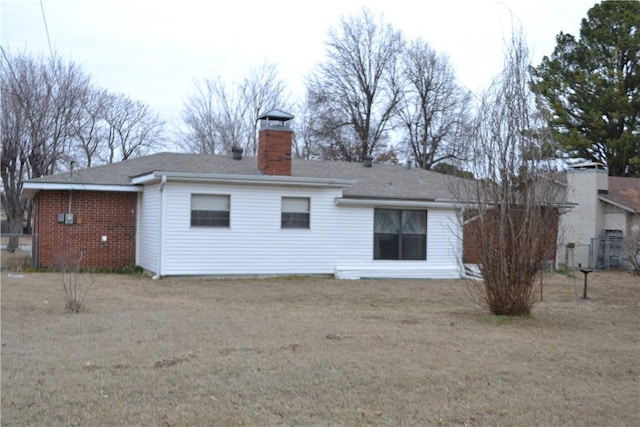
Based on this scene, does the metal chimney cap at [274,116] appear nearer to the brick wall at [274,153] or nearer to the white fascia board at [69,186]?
the brick wall at [274,153]

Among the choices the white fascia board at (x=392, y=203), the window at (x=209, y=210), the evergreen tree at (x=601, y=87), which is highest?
the evergreen tree at (x=601, y=87)

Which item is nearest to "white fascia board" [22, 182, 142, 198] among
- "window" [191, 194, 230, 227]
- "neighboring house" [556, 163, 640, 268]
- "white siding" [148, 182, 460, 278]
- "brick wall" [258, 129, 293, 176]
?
"white siding" [148, 182, 460, 278]

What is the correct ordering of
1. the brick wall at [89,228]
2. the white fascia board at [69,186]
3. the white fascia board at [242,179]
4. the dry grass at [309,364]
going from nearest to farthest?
the dry grass at [309,364] → the white fascia board at [242,179] → the white fascia board at [69,186] → the brick wall at [89,228]

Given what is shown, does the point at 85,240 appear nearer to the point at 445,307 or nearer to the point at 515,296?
the point at 445,307

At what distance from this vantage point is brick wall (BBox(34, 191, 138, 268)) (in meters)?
17.9

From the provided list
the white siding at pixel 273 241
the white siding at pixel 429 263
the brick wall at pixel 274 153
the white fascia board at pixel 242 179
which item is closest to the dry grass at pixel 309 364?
the white siding at pixel 273 241

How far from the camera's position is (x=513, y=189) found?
10.5m

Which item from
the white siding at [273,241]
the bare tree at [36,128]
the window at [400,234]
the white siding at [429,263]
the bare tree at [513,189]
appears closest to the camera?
the bare tree at [513,189]

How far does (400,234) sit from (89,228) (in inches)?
343

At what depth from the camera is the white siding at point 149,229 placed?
55.5ft

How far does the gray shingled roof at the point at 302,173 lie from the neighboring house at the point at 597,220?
798cm

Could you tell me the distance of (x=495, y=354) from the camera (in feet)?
25.9

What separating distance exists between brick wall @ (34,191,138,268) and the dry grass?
5295 millimetres

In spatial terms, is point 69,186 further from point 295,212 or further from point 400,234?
point 400,234
